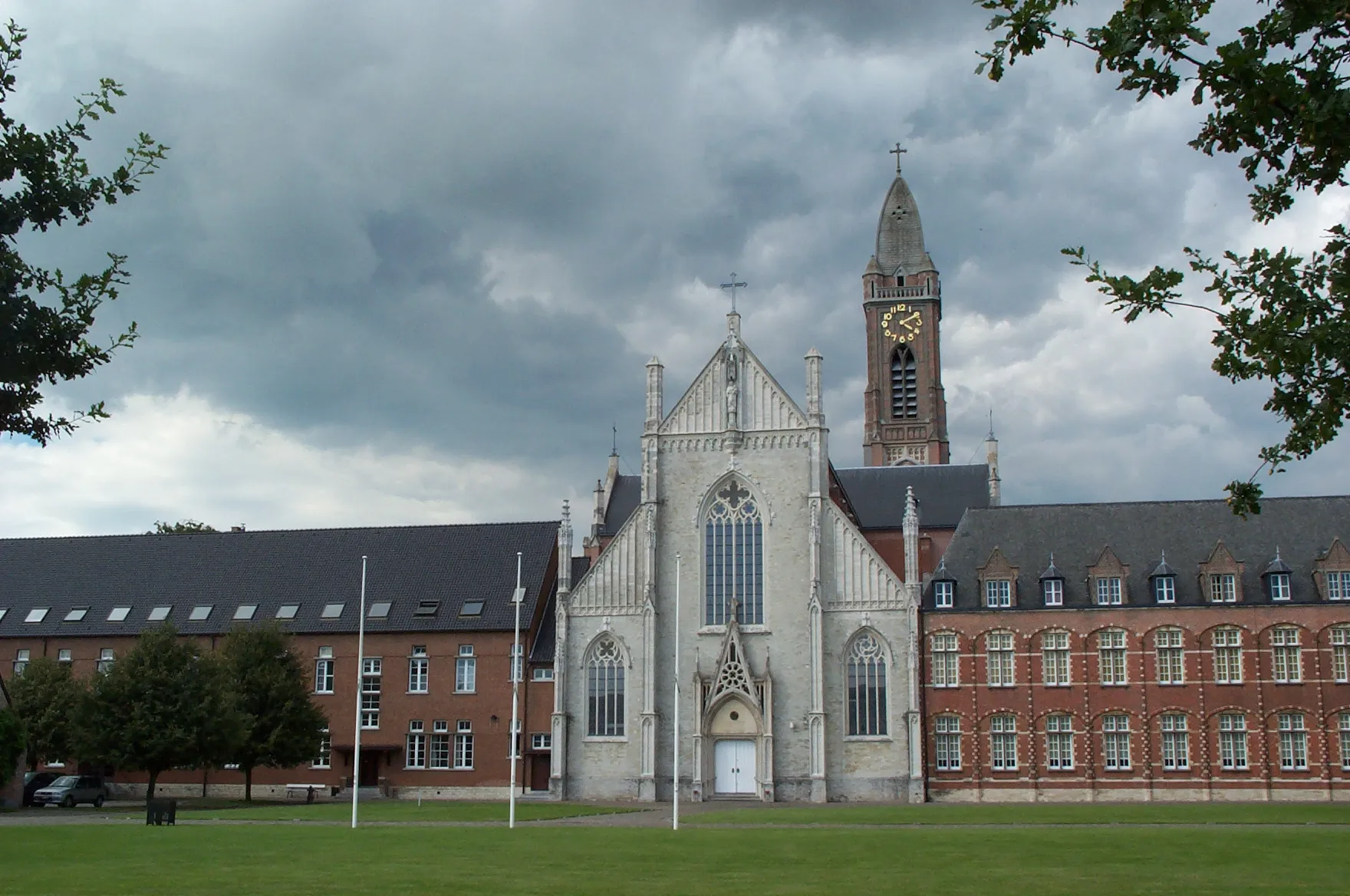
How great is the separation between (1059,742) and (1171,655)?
5801 millimetres

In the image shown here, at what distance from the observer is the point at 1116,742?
5522cm

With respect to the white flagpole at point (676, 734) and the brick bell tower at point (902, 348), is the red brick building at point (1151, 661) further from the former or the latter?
the brick bell tower at point (902, 348)

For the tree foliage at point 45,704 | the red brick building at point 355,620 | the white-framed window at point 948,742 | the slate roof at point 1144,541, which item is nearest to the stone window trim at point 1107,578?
the slate roof at point 1144,541

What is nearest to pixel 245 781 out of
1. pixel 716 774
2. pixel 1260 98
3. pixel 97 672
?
pixel 97 672

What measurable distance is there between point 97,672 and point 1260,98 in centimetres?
5191

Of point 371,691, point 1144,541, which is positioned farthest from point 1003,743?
point 371,691

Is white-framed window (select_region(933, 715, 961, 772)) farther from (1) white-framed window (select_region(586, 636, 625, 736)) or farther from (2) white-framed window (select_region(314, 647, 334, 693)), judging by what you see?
(2) white-framed window (select_region(314, 647, 334, 693))

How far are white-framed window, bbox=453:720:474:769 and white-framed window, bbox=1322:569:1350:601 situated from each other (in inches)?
1462

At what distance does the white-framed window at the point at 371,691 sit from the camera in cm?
6300

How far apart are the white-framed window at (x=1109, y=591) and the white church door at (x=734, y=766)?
16.0 meters

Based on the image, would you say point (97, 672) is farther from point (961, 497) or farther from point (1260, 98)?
point (1260, 98)

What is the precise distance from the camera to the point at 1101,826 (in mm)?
35031

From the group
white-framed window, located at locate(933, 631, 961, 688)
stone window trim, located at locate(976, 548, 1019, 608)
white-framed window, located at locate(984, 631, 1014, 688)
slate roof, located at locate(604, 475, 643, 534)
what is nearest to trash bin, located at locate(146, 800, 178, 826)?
white-framed window, located at locate(933, 631, 961, 688)

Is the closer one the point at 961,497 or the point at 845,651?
the point at 845,651
